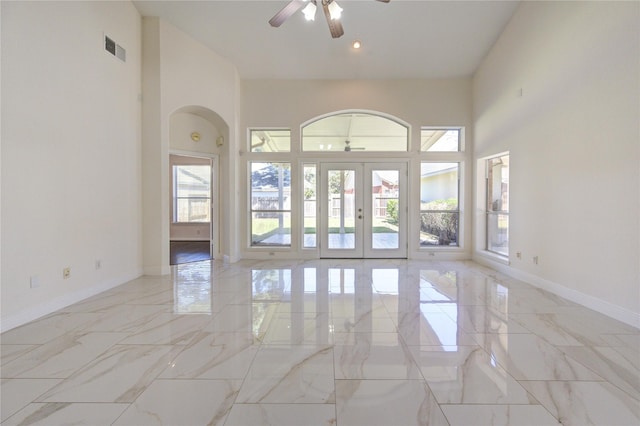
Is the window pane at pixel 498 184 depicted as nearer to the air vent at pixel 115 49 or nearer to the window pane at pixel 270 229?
the window pane at pixel 270 229

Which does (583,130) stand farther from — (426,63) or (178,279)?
(178,279)

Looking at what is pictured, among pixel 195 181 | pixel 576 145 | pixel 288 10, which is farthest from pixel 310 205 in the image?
pixel 195 181

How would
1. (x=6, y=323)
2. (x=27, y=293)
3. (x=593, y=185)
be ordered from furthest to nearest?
(x=593, y=185), (x=27, y=293), (x=6, y=323)

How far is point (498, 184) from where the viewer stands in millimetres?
5293

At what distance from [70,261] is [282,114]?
4.37 m

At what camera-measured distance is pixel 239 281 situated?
4.29m

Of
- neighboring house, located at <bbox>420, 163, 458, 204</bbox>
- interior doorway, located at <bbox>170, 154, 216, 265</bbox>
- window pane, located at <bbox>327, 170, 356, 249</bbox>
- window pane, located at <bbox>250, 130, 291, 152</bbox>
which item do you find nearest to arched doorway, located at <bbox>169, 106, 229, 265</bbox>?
interior doorway, located at <bbox>170, 154, 216, 265</bbox>

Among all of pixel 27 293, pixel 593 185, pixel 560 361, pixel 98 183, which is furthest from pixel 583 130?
pixel 27 293

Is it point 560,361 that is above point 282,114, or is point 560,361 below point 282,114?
below

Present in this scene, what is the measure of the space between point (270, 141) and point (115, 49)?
115 inches

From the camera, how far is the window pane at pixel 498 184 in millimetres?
5004

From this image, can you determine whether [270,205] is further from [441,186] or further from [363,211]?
[441,186]

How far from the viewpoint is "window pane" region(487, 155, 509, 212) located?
16.4 ft

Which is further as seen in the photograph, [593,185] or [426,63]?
[426,63]
